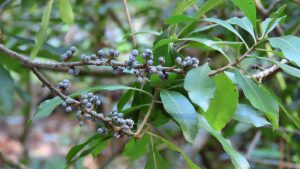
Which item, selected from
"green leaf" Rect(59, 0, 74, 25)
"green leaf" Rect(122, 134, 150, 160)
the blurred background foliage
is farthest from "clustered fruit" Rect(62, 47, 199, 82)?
the blurred background foliage

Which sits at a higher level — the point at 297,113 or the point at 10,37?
the point at 10,37

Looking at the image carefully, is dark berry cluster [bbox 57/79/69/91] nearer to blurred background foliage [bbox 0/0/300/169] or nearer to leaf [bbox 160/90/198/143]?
leaf [bbox 160/90/198/143]

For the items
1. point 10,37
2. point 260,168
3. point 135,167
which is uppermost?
point 10,37

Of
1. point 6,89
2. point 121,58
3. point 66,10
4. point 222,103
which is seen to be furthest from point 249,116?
point 121,58

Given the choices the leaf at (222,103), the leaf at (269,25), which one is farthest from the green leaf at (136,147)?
the leaf at (269,25)

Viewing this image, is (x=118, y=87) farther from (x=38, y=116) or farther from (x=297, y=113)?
(x=297, y=113)

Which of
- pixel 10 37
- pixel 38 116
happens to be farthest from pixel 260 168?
pixel 38 116
